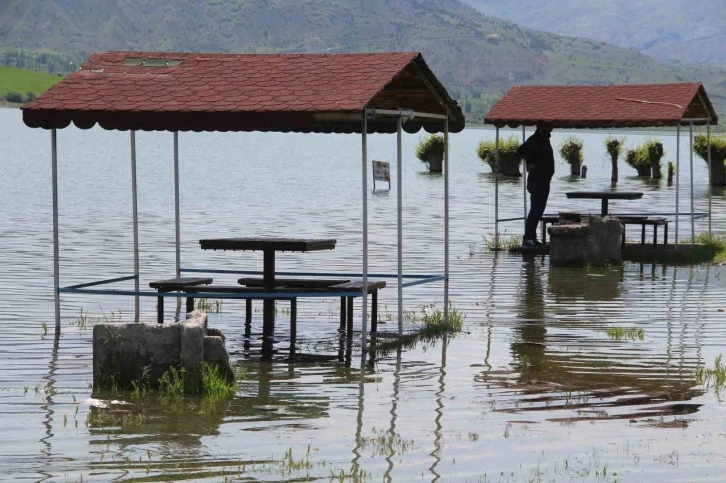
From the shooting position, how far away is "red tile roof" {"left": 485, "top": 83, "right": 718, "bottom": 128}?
23.5 metres

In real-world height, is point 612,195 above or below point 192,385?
above

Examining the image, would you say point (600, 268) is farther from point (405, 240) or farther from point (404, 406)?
point (404, 406)

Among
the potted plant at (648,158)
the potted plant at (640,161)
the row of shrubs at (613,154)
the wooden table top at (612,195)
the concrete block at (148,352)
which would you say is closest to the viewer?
the concrete block at (148,352)

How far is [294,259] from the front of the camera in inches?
923

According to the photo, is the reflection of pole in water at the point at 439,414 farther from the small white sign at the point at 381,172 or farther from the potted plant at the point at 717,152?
the potted plant at the point at 717,152

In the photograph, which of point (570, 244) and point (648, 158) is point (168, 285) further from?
point (648, 158)

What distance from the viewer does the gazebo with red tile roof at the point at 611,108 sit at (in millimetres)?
23547

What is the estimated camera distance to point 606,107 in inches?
953

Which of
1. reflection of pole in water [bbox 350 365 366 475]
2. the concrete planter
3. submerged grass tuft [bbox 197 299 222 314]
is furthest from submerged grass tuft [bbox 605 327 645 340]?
the concrete planter

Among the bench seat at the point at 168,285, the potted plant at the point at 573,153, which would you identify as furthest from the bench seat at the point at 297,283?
the potted plant at the point at 573,153

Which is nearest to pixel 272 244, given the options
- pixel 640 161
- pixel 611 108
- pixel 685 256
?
pixel 685 256

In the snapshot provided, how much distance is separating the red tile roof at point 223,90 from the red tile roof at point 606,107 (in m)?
9.16

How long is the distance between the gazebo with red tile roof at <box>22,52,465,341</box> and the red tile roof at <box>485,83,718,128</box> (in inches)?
352

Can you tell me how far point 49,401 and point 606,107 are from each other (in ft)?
48.9
